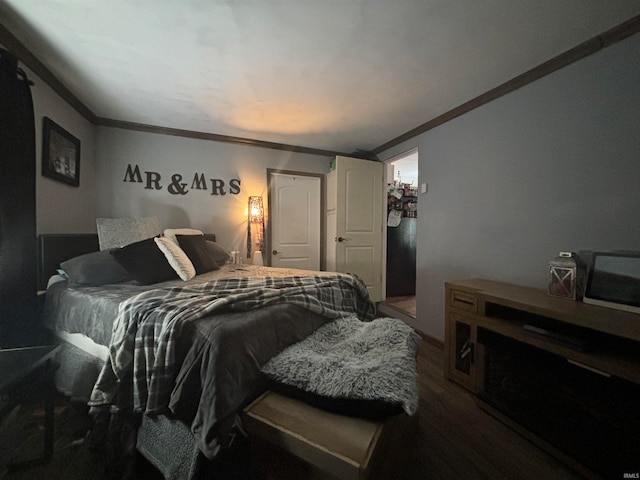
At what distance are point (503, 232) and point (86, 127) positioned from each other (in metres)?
4.04

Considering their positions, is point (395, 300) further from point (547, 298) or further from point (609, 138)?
point (609, 138)

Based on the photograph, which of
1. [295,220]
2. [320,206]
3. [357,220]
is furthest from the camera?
[320,206]

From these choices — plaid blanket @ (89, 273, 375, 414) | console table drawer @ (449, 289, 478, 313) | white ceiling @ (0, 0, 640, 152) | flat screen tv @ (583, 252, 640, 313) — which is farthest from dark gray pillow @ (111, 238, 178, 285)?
flat screen tv @ (583, 252, 640, 313)

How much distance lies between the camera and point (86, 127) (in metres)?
2.50

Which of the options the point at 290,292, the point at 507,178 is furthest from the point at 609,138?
the point at 290,292

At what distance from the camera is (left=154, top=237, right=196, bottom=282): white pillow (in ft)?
6.06

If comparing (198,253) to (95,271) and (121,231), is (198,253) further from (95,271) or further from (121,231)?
(121,231)

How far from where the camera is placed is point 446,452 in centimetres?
127

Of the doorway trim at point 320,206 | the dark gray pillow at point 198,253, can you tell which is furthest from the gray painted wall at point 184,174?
the dark gray pillow at point 198,253

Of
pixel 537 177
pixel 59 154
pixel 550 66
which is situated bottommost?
pixel 537 177

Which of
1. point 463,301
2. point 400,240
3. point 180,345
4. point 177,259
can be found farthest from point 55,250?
point 400,240

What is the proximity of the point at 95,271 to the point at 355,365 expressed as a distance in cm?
184

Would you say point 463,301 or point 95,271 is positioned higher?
point 95,271

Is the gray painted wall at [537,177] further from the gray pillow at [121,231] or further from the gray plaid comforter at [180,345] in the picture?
the gray pillow at [121,231]
